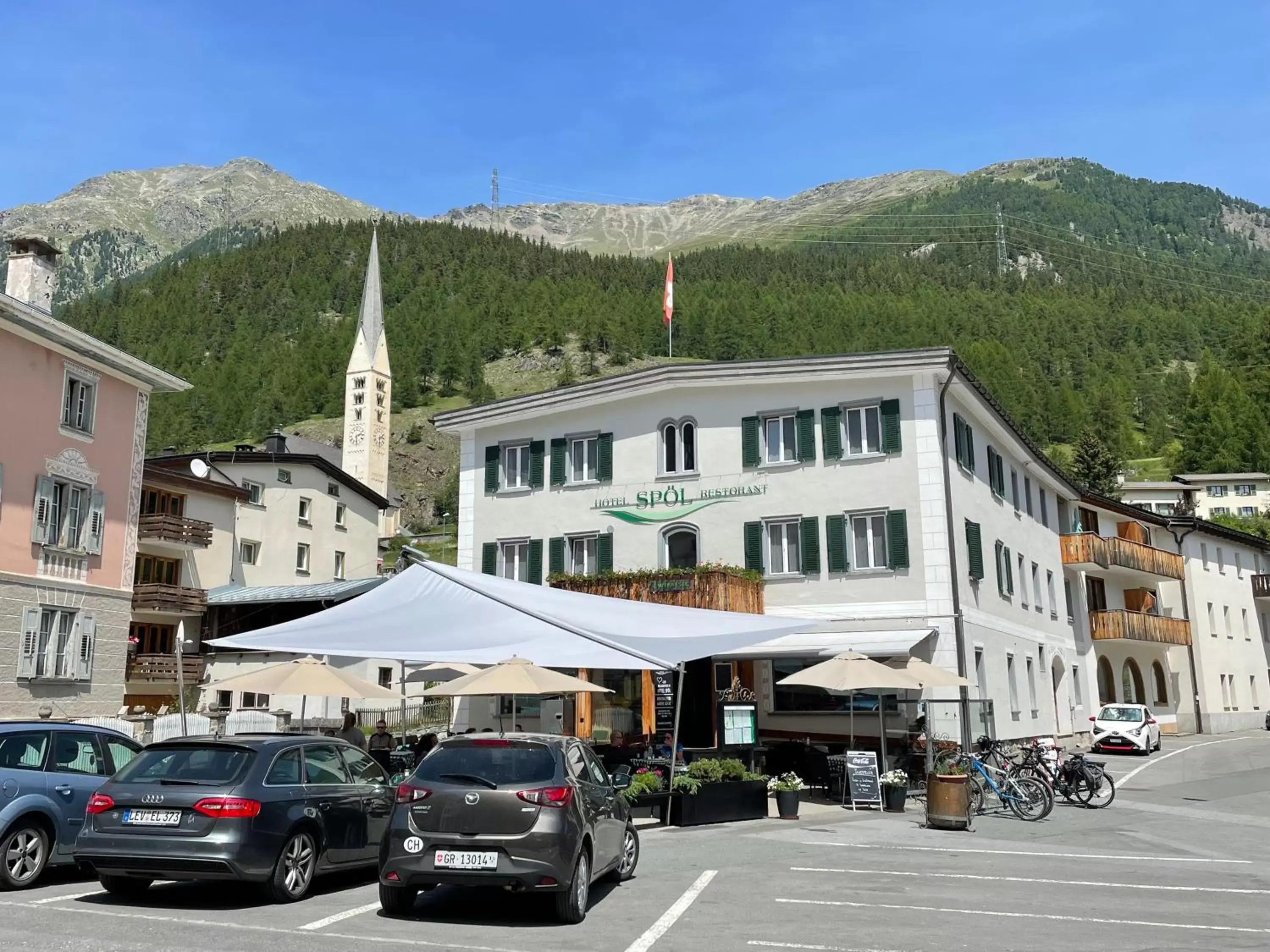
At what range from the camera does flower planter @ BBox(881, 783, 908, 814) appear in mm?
19812

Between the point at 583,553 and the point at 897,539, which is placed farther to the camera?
the point at 583,553

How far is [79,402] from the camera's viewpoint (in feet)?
91.6

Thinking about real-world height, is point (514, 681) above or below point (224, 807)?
above

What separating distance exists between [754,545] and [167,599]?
21898 millimetres

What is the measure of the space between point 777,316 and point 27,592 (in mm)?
113689

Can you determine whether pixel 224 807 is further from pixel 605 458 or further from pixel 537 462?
pixel 537 462

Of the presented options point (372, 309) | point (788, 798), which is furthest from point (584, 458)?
point (372, 309)

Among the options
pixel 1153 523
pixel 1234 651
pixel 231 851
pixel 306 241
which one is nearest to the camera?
pixel 231 851

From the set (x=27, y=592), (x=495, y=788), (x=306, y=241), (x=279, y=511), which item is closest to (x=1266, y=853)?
(x=495, y=788)

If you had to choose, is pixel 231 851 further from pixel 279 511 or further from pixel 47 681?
pixel 279 511

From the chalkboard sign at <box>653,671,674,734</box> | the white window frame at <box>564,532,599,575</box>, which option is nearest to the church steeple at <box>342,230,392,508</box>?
the white window frame at <box>564,532,599,575</box>

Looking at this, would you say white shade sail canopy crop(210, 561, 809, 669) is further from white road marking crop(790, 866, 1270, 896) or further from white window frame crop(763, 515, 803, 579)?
white window frame crop(763, 515, 803, 579)

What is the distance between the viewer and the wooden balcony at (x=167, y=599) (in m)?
37.8

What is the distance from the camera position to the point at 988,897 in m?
10.3
